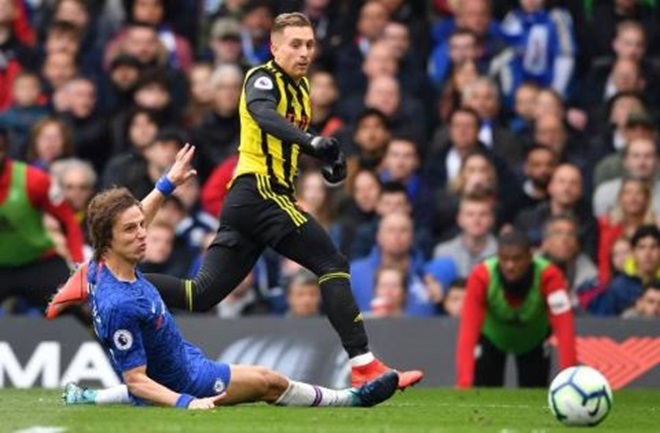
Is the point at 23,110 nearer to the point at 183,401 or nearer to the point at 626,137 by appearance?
the point at 626,137

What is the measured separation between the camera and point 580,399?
11.1 metres

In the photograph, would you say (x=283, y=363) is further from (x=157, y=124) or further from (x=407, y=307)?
(x=157, y=124)

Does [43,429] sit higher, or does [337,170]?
[337,170]

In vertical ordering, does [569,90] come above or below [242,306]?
above

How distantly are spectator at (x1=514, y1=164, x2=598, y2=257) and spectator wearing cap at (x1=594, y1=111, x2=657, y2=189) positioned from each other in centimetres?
21

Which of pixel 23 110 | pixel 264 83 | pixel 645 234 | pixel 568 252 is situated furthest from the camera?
pixel 23 110

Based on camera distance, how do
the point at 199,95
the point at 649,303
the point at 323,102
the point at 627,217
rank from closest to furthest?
the point at 649,303, the point at 627,217, the point at 323,102, the point at 199,95

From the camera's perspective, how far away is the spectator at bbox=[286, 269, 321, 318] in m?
17.7

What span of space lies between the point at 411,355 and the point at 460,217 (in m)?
1.99

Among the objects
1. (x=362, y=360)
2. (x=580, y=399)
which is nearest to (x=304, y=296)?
(x=362, y=360)

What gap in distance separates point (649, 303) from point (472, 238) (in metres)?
1.77

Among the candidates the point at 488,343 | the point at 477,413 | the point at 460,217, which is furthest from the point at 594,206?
the point at 477,413

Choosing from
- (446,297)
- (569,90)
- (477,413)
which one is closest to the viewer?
(477,413)

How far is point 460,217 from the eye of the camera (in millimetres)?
18328
